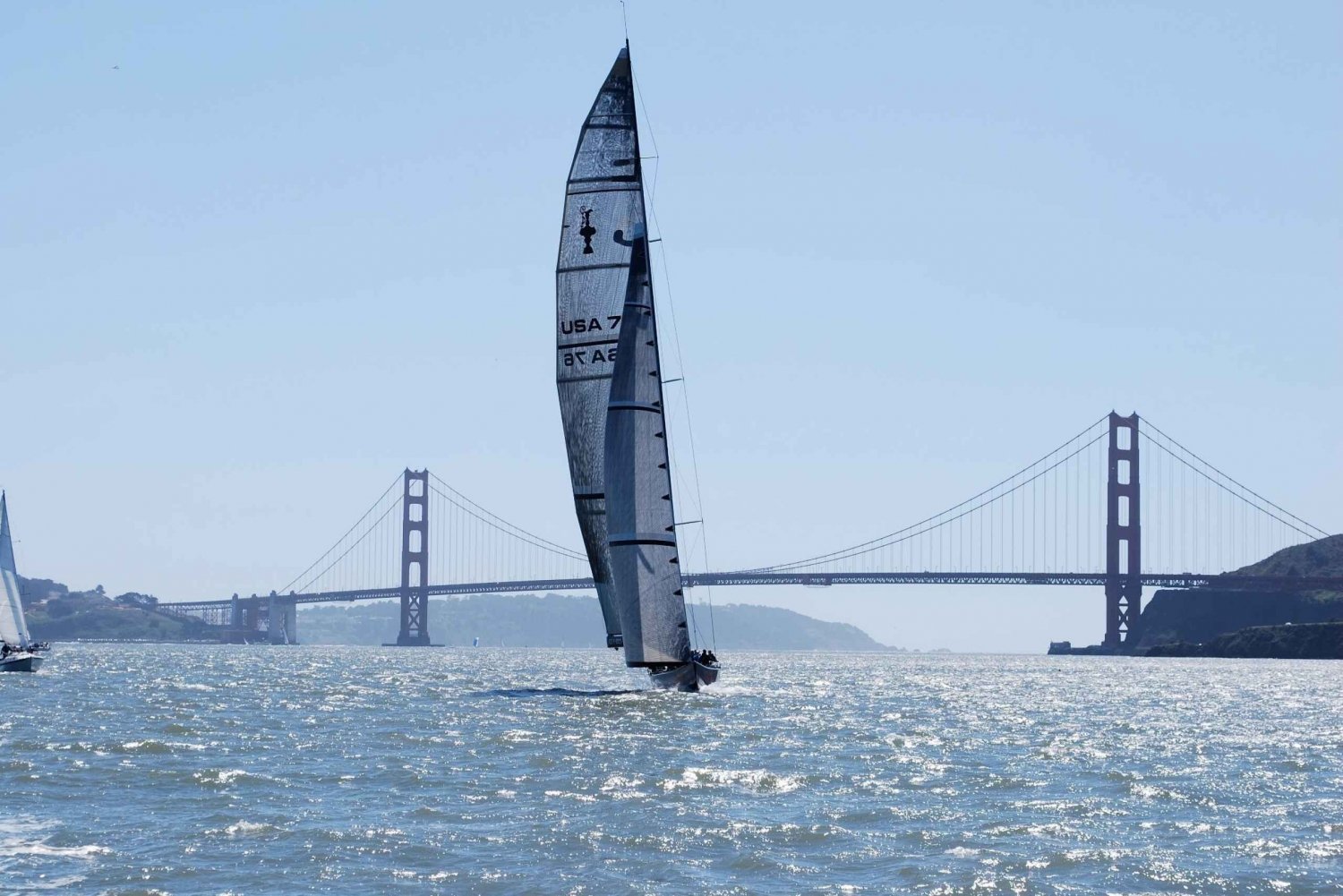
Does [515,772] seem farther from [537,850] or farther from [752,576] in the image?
[752,576]

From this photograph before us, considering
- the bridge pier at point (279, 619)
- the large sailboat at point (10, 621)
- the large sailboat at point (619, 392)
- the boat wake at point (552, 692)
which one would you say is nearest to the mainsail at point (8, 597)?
the large sailboat at point (10, 621)

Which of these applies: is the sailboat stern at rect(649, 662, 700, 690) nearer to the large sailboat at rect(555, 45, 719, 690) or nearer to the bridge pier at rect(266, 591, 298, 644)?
the large sailboat at rect(555, 45, 719, 690)

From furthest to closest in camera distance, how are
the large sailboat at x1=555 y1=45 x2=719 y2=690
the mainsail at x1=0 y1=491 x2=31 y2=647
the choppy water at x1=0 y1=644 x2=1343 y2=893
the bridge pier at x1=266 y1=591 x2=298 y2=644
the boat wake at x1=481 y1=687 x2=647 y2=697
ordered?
the bridge pier at x1=266 y1=591 x2=298 y2=644, the mainsail at x1=0 y1=491 x2=31 y2=647, the boat wake at x1=481 y1=687 x2=647 y2=697, the large sailboat at x1=555 y1=45 x2=719 y2=690, the choppy water at x1=0 y1=644 x2=1343 y2=893

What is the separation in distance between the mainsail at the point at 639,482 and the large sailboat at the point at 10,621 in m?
24.8

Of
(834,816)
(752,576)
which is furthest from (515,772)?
(752,576)

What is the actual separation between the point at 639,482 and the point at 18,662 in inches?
1028

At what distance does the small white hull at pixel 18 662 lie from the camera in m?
50.3

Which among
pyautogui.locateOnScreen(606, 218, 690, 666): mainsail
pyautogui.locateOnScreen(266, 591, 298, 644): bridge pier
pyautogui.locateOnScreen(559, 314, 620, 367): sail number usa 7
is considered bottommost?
pyautogui.locateOnScreen(266, 591, 298, 644): bridge pier

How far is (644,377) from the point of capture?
32.5 metres

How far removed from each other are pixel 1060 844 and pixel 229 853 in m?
7.08

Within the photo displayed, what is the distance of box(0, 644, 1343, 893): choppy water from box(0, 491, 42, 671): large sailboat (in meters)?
16.5

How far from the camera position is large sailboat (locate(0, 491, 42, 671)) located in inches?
2004

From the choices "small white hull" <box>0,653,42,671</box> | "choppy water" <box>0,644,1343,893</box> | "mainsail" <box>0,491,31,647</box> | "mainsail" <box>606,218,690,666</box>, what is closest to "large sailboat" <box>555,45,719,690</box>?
"mainsail" <box>606,218,690,666</box>

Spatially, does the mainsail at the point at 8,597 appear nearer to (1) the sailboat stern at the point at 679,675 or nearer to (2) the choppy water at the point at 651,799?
(2) the choppy water at the point at 651,799
